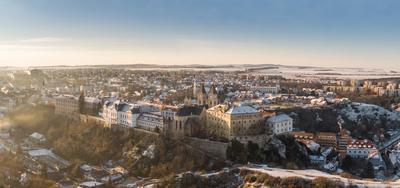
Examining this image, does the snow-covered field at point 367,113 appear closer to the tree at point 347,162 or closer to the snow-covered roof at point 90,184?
the tree at point 347,162

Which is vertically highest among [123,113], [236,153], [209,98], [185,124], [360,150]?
[209,98]

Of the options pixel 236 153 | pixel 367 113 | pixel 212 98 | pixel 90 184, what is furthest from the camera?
pixel 367 113

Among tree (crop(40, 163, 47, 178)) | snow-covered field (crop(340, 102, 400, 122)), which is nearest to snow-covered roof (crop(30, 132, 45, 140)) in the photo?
tree (crop(40, 163, 47, 178))

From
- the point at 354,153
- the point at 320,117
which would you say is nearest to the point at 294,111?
the point at 320,117

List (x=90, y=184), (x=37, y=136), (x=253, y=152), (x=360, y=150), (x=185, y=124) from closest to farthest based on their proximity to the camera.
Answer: (x=90, y=184), (x=253, y=152), (x=185, y=124), (x=360, y=150), (x=37, y=136)

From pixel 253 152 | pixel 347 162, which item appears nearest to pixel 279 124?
pixel 347 162

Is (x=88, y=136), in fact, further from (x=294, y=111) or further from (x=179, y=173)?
(x=294, y=111)

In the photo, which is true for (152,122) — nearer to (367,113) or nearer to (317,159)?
(317,159)

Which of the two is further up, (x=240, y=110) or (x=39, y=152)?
(x=240, y=110)
